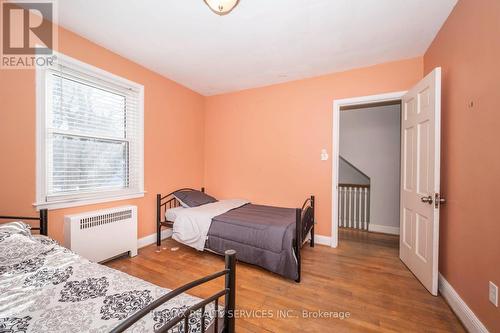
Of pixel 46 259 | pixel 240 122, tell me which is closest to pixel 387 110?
pixel 240 122

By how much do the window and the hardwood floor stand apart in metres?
0.97

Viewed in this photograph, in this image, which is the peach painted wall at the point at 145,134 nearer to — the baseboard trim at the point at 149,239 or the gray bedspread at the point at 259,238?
the baseboard trim at the point at 149,239

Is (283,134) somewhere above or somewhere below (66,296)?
above

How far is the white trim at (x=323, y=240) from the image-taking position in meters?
3.15

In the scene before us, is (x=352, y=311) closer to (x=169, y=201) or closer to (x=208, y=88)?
(x=169, y=201)

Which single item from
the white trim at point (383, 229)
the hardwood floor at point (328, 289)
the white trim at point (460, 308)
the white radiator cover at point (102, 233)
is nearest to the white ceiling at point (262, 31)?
the white radiator cover at point (102, 233)

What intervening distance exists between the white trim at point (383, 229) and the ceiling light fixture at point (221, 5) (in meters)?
4.02

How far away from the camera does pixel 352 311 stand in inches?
68.7

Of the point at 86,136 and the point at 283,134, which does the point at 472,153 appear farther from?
the point at 86,136

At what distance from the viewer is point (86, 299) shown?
1.06 metres

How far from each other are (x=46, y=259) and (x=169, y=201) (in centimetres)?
206

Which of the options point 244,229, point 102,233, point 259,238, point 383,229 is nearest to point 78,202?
point 102,233

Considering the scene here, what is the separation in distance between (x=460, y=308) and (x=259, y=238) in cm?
174

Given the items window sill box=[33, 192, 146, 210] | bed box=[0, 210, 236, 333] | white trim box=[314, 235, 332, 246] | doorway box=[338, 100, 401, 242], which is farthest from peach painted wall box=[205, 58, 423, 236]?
bed box=[0, 210, 236, 333]
